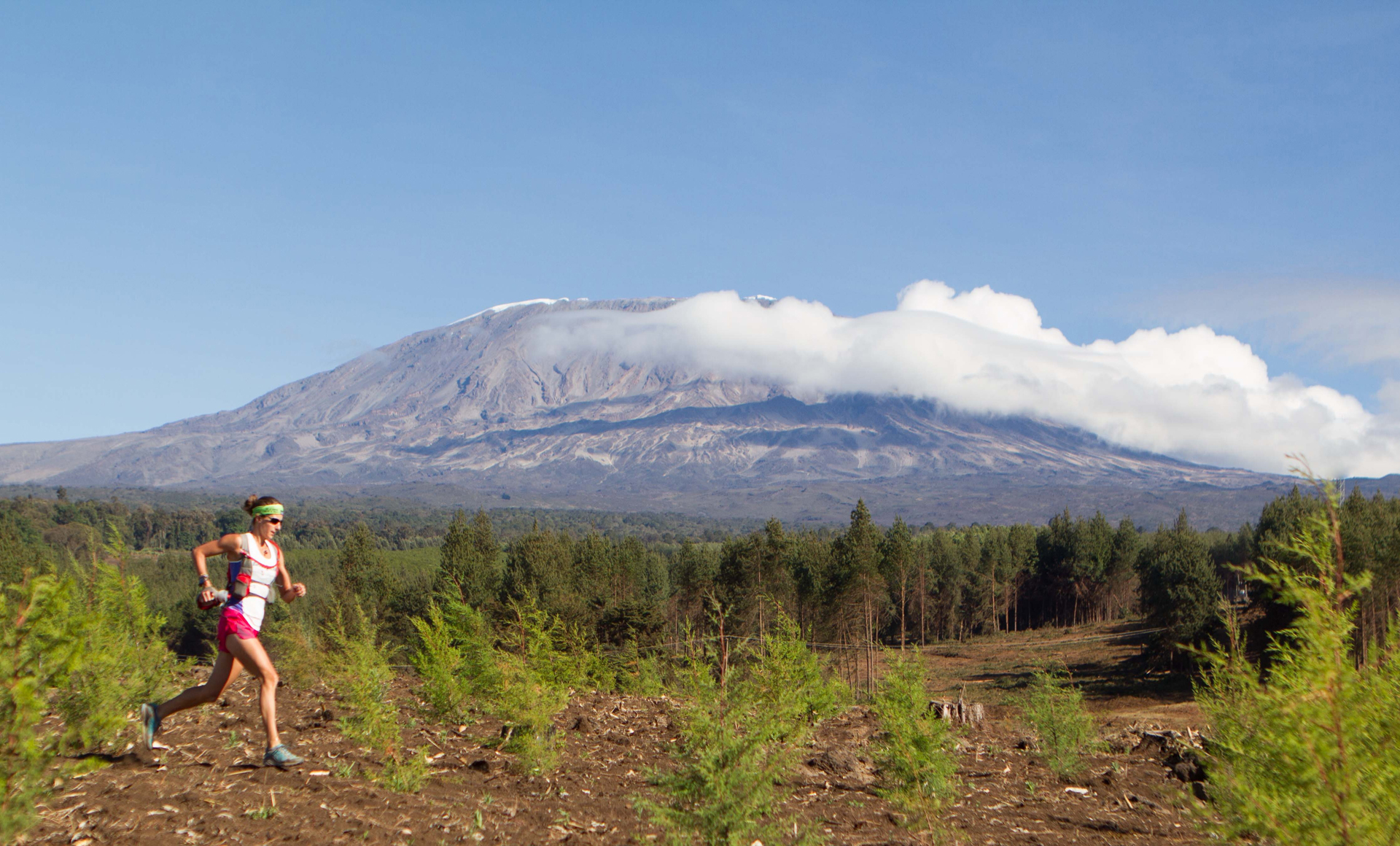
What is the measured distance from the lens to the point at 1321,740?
4457 mm

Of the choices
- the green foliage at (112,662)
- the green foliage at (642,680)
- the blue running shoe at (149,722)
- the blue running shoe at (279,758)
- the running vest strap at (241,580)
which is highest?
the running vest strap at (241,580)

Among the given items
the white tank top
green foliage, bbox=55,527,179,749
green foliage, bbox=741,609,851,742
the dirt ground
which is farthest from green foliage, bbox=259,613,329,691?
the white tank top

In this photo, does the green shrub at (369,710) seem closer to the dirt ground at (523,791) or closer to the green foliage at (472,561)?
the dirt ground at (523,791)

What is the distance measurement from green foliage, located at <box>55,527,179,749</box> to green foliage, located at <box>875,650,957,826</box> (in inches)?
302

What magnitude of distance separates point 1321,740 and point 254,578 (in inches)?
301

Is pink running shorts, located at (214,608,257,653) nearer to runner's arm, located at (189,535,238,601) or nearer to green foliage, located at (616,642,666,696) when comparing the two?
runner's arm, located at (189,535,238,601)

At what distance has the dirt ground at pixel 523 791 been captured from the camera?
640cm

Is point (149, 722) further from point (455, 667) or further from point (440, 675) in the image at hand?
point (455, 667)

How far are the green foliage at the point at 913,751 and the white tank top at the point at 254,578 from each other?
677cm

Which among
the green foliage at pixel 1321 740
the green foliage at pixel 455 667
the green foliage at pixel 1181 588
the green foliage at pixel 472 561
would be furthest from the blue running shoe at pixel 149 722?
the green foliage at pixel 1181 588

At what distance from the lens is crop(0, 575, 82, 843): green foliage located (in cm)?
443

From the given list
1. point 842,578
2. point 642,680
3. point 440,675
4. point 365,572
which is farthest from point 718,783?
point 365,572

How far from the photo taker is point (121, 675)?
29.6ft

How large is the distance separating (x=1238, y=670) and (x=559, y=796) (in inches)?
268
